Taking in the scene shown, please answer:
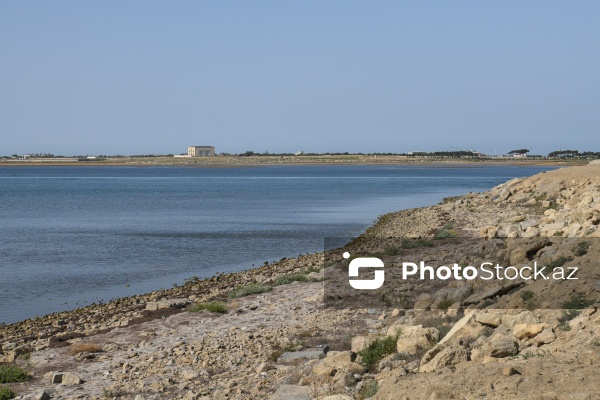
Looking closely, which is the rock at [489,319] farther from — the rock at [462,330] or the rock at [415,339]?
the rock at [415,339]

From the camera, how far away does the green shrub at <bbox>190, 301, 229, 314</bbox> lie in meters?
15.6

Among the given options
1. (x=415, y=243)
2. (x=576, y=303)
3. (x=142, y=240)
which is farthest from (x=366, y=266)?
(x=142, y=240)

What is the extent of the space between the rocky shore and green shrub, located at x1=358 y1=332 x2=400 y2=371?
2 cm

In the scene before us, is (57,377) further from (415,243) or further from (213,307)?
(415,243)

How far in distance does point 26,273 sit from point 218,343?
14904 mm

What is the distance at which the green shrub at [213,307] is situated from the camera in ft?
51.2

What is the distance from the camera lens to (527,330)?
9.79 meters

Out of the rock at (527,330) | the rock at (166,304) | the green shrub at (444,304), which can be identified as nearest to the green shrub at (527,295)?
the green shrub at (444,304)

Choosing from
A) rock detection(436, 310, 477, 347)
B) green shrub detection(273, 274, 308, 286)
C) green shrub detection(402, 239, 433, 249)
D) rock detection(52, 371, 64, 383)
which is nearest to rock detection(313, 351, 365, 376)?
rock detection(436, 310, 477, 347)

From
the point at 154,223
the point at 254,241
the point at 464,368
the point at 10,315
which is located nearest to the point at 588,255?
the point at 464,368

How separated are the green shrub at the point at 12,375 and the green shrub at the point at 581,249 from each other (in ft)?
32.8

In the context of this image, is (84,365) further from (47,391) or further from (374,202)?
(374,202)

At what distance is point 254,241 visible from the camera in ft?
113

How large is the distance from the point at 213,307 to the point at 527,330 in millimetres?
7410
